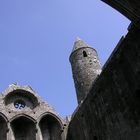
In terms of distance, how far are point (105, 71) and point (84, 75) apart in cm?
483

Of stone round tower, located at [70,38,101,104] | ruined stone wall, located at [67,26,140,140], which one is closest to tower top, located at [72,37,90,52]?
stone round tower, located at [70,38,101,104]

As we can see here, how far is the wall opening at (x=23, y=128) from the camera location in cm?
1324

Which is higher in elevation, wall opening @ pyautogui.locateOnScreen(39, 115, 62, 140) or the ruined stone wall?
wall opening @ pyautogui.locateOnScreen(39, 115, 62, 140)

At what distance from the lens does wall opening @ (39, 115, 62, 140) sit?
13.5 metres

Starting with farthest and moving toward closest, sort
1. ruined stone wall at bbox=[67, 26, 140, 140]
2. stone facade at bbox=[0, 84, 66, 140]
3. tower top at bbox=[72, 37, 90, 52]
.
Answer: tower top at bbox=[72, 37, 90, 52] → stone facade at bbox=[0, 84, 66, 140] → ruined stone wall at bbox=[67, 26, 140, 140]

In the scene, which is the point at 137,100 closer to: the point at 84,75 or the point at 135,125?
the point at 135,125

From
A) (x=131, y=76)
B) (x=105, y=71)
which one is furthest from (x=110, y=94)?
(x=131, y=76)

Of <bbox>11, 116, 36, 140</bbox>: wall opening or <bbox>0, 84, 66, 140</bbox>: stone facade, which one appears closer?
<bbox>0, 84, 66, 140</bbox>: stone facade

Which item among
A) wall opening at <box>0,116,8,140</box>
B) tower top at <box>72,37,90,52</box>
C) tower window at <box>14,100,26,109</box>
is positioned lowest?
wall opening at <box>0,116,8,140</box>

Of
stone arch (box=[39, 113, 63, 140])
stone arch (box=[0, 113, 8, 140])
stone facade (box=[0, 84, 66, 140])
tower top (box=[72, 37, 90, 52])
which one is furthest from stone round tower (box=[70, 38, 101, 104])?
stone arch (box=[0, 113, 8, 140])

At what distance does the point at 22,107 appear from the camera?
14.2 metres

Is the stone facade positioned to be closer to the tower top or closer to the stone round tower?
the stone round tower

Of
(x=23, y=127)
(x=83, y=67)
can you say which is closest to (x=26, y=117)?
(x=23, y=127)

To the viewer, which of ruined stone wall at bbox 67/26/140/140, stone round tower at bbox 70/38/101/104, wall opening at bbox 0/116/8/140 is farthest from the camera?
stone round tower at bbox 70/38/101/104
